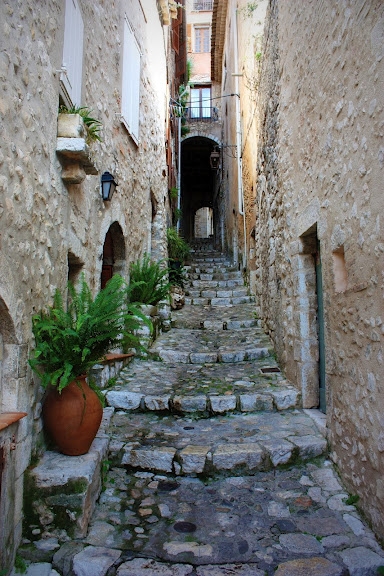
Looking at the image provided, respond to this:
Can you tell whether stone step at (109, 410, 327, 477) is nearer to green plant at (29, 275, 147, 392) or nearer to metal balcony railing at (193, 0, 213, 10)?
green plant at (29, 275, 147, 392)

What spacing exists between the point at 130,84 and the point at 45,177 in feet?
12.7

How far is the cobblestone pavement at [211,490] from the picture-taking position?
7.16 feet

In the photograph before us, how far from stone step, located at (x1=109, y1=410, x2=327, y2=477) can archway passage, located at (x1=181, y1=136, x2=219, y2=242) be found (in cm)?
1582

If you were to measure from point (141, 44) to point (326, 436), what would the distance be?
6.80 meters

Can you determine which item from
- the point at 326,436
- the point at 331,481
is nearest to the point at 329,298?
the point at 326,436

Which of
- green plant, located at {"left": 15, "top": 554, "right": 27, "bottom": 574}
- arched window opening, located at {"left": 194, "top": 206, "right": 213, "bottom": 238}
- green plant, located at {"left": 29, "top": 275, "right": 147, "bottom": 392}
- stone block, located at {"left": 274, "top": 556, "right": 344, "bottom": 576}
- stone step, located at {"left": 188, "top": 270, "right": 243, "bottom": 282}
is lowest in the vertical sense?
stone block, located at {"left": 274, "top": 556, "right": 344, "bottom": 576}

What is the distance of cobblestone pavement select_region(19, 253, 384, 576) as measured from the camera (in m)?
2.18

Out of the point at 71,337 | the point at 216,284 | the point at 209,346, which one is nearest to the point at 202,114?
the point at 216,284

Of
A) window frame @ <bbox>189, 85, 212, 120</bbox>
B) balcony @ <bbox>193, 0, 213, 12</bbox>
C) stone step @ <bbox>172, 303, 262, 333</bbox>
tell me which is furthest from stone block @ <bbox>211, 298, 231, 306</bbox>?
balcony @ <bbox>193, 0, 213, 12</bbox>

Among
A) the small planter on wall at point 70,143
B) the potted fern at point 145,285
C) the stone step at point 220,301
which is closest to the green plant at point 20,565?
the small planter on wall at point 70,143

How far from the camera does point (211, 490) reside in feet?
9.66

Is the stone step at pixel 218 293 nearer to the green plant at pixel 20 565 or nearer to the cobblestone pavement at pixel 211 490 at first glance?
the cobblestone pavement at pixel 211 490

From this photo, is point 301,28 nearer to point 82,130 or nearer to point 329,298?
point 82,130

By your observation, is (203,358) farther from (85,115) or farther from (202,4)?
(202,4)
